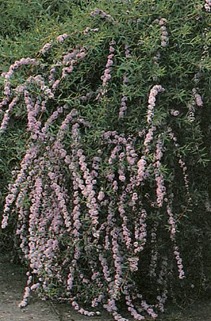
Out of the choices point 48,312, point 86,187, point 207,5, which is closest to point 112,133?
point 86,187

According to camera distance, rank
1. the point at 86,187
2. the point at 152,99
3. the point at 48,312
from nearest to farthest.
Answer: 1. the point at 152,99
2. the point at 86,187
3. the point at 48,312

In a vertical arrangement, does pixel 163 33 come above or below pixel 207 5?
below

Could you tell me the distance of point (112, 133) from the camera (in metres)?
3.23

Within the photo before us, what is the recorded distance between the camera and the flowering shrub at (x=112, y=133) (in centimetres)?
319

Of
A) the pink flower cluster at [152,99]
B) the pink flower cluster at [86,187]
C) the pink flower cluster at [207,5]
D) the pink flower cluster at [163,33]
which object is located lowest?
the pink flower cluster at [86,187]

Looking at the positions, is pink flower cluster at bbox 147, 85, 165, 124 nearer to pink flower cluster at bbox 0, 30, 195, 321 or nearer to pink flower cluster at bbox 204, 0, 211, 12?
pink flower cluster at bbox 0, 30, 195, 321

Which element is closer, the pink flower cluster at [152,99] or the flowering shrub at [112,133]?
the pink flower cluster at [152,99]

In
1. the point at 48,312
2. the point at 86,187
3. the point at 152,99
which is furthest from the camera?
the point at 48,312

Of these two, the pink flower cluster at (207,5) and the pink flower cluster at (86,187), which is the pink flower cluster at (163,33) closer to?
the pink flower cluster at (86,187)

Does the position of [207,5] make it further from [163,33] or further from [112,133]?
[112,133]

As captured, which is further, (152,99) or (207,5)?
(207,5)

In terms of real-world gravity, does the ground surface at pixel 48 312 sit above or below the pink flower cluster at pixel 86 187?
below

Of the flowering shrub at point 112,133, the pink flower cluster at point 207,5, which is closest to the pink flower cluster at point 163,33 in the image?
the flowering shrub at point 112,133

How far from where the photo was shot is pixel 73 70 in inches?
130
